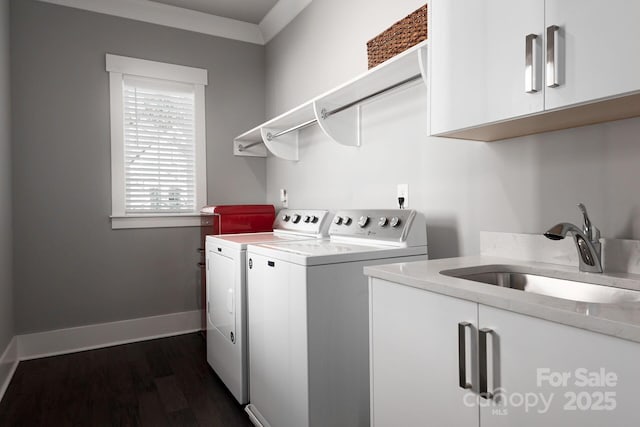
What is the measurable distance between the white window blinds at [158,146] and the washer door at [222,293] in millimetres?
979

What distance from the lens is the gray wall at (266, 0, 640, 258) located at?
4.11 feet

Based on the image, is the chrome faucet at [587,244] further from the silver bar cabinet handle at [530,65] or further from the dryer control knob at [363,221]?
the dryer control knob at [363,221]

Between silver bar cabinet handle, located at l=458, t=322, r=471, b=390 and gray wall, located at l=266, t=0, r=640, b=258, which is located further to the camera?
gray wall, located at l=266, t=0, r=640, b=258

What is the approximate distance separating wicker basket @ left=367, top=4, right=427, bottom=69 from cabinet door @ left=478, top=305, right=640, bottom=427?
1.19 metres

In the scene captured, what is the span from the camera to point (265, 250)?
6.10 feet

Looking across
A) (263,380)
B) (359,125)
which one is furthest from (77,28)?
(263,380)

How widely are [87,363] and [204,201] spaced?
55.9 inches

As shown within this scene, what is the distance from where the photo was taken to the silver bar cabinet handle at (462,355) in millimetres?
974

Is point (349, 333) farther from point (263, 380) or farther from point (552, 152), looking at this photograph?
point (552, 152)

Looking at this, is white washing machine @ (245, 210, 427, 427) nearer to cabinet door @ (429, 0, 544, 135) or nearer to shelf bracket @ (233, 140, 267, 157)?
cabinet door @ (429, 0, 544, 135)

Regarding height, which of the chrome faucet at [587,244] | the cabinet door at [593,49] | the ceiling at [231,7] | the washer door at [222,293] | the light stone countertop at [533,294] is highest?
the ceiling at [231,7]

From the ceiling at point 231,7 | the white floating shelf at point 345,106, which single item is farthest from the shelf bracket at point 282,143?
the ceiling at point 231,7

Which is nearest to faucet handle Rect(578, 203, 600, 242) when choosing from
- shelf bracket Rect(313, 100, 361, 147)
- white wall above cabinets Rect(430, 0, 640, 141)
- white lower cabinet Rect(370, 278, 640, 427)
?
white wall above cabinets Rect(430, 0, 640, 141)

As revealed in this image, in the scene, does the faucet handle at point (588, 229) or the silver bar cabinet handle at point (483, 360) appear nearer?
the silver bar cabinet handle at point (483, 360)
